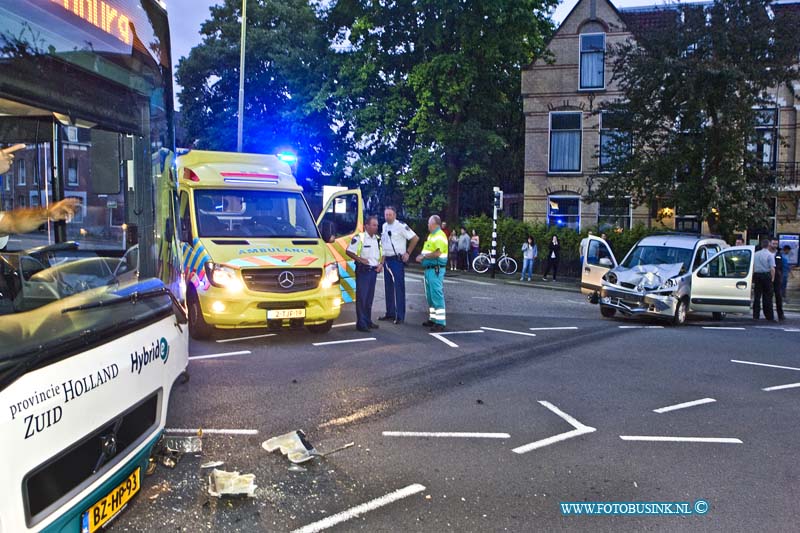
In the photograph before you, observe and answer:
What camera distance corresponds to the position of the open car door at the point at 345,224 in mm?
12516

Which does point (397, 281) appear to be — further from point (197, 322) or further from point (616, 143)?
point (616, 143)

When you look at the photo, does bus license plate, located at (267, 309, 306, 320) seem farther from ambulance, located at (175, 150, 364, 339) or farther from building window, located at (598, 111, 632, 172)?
building window, located at (598, 111, 632, 172)

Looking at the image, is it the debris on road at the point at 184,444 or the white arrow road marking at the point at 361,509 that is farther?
the debris on road at the point at 184,444

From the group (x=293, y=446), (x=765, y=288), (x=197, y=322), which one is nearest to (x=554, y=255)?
(x=765, y=288)

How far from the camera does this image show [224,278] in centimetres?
916

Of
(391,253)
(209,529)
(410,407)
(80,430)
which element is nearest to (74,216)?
(80,430)

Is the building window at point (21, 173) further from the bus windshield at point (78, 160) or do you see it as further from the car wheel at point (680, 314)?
the car wheel at point (680, 314)

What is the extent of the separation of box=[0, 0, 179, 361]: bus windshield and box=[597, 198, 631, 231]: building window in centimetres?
1907

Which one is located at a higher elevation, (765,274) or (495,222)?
(495,222)

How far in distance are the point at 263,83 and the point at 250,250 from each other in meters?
30.3

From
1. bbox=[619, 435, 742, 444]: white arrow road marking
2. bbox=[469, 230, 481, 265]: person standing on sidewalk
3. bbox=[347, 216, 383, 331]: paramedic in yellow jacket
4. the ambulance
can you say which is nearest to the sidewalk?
bbox=[469, 230, 481, 265]: person standing on sidewalk

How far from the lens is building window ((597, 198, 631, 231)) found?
22.2 metres

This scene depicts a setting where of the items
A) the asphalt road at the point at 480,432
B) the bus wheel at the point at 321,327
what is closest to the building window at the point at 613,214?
the asphalt road at the point at 480,432

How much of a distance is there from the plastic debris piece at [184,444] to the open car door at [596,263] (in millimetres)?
11011
